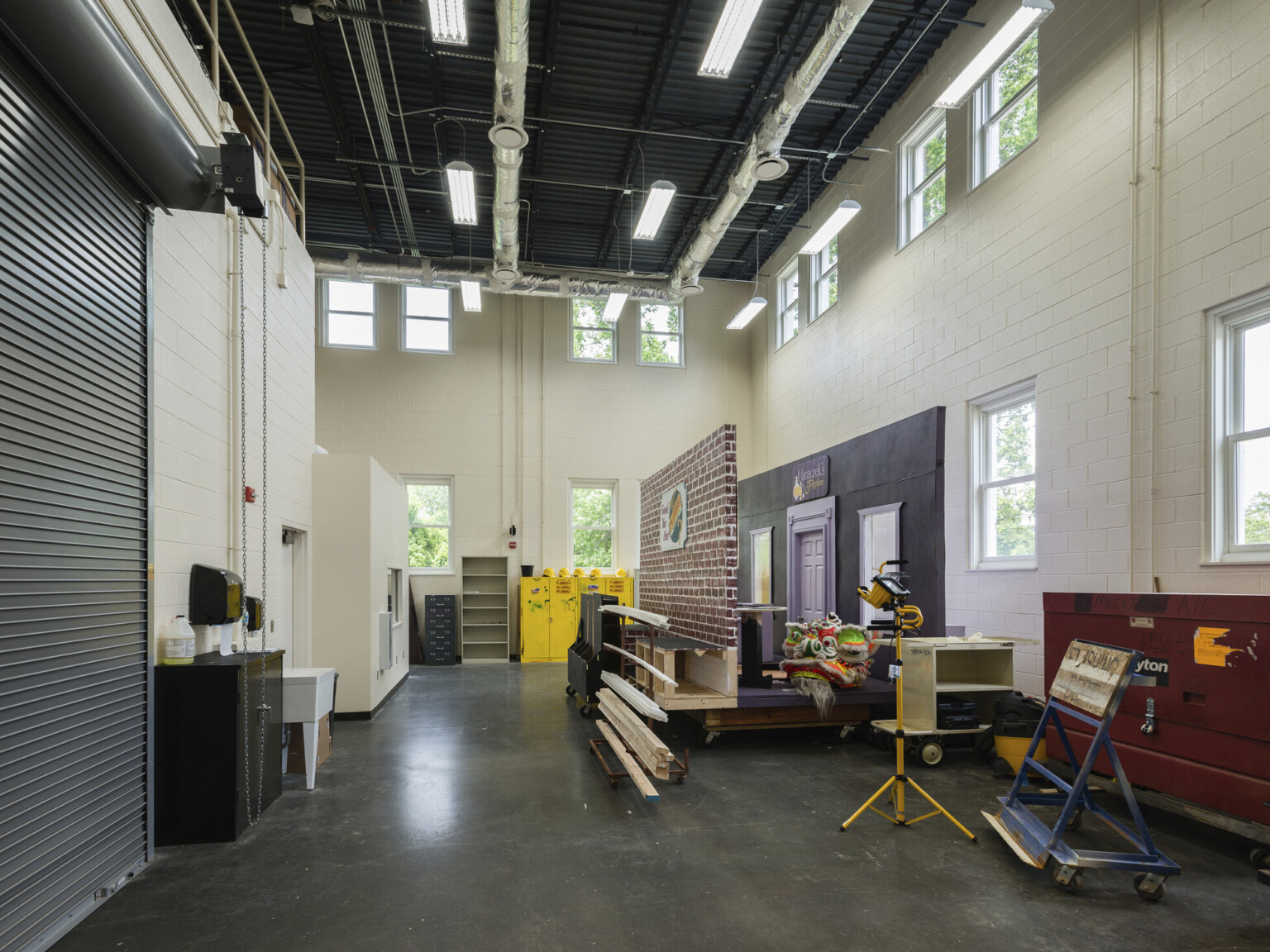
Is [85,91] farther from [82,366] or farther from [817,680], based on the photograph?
[817,680]

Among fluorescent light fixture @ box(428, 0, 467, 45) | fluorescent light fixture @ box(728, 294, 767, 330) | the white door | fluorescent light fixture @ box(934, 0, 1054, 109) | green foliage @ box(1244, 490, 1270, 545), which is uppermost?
fluorescent light fixture @ box(428, 0, 467, 45)

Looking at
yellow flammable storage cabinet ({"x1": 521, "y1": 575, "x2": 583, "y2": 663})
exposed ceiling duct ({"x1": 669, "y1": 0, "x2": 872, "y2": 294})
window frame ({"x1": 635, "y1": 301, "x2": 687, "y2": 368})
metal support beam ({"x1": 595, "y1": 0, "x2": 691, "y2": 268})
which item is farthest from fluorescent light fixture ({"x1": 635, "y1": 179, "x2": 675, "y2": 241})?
yellow flammable storage cabinet ({"x1": 521, "y1": 575, "x2": 583, "y2": 663})

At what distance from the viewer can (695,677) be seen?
269 inches

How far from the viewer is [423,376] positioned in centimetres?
1295

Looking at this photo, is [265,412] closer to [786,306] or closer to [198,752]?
[198,752]

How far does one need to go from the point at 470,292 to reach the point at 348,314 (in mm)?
3387

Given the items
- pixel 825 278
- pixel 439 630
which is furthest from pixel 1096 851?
pixel 439 630

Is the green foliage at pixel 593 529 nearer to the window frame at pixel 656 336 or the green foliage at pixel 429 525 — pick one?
the green foliage at pixel 429 525

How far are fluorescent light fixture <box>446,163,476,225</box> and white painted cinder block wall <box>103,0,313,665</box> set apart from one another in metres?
1.81

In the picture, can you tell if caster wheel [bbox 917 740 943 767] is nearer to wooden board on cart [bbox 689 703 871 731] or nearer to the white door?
wooden board on cart [bbox 689 703 871 731]

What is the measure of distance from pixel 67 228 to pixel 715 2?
19.6 feet

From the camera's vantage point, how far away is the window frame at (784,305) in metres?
12.1

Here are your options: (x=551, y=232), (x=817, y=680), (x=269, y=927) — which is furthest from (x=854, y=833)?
(x=551, y=232)

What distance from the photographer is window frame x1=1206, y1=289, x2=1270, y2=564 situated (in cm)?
481
